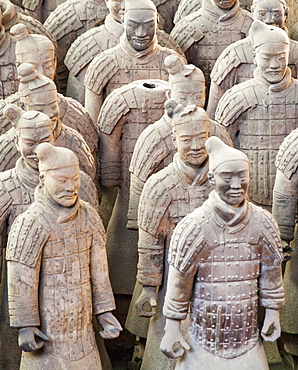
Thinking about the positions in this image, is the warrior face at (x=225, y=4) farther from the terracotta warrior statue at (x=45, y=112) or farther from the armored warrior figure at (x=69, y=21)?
the terracotta warrior statue at (x=45, y=112)

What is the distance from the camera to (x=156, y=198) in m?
7.67

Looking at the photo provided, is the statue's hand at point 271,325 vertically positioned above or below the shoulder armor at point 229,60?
below

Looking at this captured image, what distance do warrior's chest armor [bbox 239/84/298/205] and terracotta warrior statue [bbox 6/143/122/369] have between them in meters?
1.64

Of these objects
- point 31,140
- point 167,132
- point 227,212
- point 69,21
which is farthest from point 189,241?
point 69,21

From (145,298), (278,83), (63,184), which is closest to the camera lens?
(63,184)

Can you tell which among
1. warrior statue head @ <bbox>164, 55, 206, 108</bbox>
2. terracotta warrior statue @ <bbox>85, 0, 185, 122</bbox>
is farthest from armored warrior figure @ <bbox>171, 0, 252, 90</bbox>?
warrior statue head @ <bbox>164, 55, 206, 108</bbox>

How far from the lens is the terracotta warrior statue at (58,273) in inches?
280

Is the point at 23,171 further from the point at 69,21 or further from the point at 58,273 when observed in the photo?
the point at 69,21

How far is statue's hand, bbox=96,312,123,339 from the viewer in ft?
24.1

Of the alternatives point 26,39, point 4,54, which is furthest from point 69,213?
point 4,54

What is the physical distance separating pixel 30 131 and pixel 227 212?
1321 millimetres

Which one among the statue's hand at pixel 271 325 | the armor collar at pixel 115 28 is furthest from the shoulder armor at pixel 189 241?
the armor collar at pixel 115 28

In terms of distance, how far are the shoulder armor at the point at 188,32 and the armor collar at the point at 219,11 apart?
0.09 metres

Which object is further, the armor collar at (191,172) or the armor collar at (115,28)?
the armor collar at (115,28)
